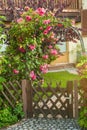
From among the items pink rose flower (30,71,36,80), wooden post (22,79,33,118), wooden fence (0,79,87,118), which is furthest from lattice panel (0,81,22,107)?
pink rose flower (30,71,36,80)

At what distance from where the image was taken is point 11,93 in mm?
8086

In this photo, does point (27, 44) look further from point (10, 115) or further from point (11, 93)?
point (10, 115)

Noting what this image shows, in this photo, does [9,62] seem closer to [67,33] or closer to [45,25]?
[45,25]

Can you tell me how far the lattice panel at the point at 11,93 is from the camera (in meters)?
8.06

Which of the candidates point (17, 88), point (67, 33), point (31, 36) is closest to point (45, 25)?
point (31, 36)

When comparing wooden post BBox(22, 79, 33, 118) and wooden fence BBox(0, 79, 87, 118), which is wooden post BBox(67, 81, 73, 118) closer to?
wooden fence BBox(0, 79, 87, 118)

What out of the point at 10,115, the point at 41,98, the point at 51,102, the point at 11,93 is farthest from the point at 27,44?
the point at 10,115

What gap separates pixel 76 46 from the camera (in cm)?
1967

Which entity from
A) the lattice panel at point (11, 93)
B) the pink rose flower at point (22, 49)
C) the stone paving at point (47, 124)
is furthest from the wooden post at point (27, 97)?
the pink rose flower at point (22, 49)

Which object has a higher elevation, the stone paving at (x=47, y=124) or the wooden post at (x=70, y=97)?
the wooden post at (x=70, y=97)

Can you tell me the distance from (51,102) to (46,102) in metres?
0.12

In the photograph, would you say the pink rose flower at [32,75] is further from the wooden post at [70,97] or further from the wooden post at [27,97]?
the wooden post at [70,97]

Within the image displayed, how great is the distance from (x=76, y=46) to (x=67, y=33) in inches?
280

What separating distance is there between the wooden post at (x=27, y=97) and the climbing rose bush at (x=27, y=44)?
3.21 ft
